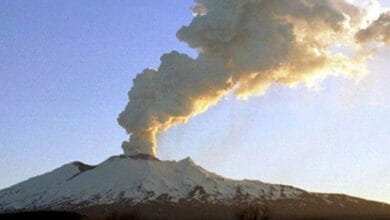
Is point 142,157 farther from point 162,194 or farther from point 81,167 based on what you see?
point 81,167

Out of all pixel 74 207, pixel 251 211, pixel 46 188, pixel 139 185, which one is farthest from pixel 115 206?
pixel 251 211

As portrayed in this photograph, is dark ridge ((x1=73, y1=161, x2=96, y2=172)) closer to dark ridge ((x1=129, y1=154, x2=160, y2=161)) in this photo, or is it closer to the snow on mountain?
the snow on mountain

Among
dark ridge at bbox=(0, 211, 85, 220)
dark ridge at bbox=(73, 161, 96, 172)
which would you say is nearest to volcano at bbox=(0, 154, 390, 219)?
dark ridge at bbox=(73, 161, 96, 172)

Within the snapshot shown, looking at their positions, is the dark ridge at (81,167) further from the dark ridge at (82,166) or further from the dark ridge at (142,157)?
the dark ridge at (142,157)

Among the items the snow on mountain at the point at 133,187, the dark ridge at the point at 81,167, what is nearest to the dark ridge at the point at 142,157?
the snow on mountain at the point at 133,187

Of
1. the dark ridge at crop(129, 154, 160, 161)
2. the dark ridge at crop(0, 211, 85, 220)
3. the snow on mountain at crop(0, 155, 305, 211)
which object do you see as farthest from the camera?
the snow on mountain at crop(0, 155, 305, 211)

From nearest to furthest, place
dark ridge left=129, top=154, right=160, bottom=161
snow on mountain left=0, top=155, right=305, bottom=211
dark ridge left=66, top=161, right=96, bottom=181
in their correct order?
dark ridge left=129, top=154, right=160, bottom=161, snow on mountain left=0, top=155, right=305, bottom=211, dark ridge left=66, top=161, right=96, bottom=181

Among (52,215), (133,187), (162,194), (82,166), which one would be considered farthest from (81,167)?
(52,215)

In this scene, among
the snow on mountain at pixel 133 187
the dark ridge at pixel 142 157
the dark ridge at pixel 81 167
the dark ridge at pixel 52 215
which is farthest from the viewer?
the dark ridge at pixel 81 167
